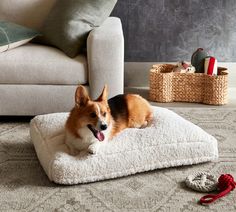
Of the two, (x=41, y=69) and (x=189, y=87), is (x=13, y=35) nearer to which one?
(x=41, y=69)

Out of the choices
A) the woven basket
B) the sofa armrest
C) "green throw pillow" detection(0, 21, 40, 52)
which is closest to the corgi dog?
the sofa armrest

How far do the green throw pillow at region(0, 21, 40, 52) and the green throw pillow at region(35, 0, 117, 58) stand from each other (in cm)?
12

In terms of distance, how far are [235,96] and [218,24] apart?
654 mm

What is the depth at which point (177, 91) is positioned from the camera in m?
3.54

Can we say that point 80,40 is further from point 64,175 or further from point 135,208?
point 135,208

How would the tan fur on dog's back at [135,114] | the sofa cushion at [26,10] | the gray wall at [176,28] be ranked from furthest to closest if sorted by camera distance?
the gray wall at [176,28] → the sofa cushion at [26,10] → the tan fur on dog's back at [135,114]

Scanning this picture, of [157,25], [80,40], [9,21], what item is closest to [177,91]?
[157,25]

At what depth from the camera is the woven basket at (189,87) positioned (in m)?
3.42

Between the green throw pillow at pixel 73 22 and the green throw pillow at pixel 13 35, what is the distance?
4.9 inches

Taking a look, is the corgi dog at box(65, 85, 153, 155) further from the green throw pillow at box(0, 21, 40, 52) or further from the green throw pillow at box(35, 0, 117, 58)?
the green throw pillow at box(0, 21, 40, 52)

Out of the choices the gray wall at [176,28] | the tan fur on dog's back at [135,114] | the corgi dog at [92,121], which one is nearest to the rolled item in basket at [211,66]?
the gray wall at [176,28]

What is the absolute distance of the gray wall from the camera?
150 inches

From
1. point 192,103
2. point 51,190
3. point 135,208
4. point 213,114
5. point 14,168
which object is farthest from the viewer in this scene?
point 192,103

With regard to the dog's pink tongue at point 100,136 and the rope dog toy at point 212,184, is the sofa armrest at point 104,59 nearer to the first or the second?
the dog's pink tongue at point 100,136
